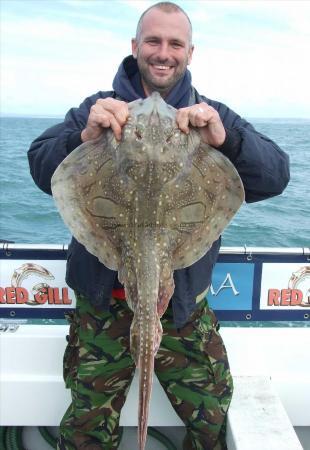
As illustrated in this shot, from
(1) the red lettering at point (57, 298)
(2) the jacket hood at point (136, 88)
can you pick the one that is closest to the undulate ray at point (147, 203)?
(2) the jacket hood at point (136, 88)

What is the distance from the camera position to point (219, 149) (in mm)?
2662

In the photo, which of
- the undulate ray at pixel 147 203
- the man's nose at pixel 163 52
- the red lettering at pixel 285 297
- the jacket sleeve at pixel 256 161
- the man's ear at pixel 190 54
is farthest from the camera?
the red lettering at pixel 285 297

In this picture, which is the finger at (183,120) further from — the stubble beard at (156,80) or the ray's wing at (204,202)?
the stubble beard at (156,80)

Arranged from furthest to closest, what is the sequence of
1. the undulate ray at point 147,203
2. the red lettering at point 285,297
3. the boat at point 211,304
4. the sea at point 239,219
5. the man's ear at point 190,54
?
1. the sea at point 239,219
2. the red lettering at point 285,297
3. the boat at point 211,304
4. the man's ear at point 190,54
5. the undulate ray at point 147,203

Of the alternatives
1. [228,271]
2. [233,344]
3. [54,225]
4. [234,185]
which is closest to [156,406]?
[233,344]

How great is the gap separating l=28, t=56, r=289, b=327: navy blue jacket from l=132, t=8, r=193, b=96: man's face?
0.09 meters

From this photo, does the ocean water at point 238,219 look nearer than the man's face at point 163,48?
No

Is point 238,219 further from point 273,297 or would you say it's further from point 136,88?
point 136,88

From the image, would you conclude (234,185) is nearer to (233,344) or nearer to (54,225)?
(233,344)

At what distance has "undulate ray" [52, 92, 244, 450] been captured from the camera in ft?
7.47

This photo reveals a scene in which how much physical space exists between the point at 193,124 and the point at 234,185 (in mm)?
361

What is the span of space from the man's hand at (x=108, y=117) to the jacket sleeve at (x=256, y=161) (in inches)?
24.9

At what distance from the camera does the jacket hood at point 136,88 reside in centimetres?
296

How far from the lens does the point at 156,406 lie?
348 centimetres
